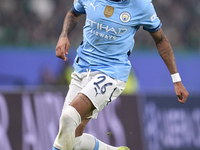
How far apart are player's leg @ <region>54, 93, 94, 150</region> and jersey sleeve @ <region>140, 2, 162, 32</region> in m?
1.17

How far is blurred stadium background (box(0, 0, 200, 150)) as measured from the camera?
8234 mm

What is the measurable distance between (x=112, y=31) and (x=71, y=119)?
115 cm

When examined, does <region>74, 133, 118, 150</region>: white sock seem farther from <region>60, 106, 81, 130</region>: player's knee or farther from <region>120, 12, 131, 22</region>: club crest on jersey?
<region>120, 12, 131, 22</region>: club crest on jersey

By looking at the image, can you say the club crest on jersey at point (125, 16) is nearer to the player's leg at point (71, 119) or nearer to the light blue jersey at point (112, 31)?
the light blue jersey at point (112, 31)

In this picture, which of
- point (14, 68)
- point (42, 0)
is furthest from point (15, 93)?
point (42, 0)

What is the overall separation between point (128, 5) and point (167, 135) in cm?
475

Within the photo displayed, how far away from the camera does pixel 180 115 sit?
32.3 feet

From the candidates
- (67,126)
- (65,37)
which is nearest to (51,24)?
(65,37)

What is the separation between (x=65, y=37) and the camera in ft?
18.4

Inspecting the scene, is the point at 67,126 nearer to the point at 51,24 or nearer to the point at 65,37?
the point at 65,37

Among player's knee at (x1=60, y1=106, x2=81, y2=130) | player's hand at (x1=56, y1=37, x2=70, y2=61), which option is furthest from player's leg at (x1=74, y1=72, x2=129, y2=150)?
player's hand at (x1=56, y1=37, x2=70, y2=61)

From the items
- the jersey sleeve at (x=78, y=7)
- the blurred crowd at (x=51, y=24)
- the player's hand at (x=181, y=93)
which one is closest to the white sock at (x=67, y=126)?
the player's hand at (x=181, y=93)

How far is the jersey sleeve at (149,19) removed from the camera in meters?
5.46

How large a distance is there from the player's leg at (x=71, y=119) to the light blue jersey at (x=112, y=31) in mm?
481
